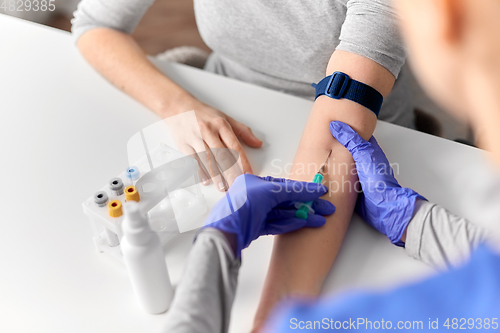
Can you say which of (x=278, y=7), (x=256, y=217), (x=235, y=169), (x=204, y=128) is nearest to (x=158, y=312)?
(x=256, y=217)

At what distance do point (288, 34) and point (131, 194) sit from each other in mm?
642

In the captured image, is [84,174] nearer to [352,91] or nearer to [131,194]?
[131,194]

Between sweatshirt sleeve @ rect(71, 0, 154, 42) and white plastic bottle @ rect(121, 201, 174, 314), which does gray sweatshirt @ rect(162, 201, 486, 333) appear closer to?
white plastic bottle @ rect(121, 201, 174, 314)

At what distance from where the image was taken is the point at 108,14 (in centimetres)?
122

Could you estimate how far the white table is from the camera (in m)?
0.70

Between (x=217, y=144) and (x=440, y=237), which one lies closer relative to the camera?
(x=440, y=237)

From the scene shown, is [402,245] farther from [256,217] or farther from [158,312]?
[158,312]

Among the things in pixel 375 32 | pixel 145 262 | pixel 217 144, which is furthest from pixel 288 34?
pixel 145 262

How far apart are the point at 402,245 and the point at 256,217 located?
282 millimetres

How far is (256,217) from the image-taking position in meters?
0.73

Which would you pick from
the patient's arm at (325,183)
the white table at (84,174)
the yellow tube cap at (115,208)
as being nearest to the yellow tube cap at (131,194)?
the yellow tube cap at (115,208)

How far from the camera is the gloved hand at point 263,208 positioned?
688 millimetres

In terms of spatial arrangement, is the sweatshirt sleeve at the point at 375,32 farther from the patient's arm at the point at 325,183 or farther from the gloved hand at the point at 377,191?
the gloved hand at the point at 377,191

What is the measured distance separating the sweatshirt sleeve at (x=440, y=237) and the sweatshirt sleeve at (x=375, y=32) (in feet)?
1.16
